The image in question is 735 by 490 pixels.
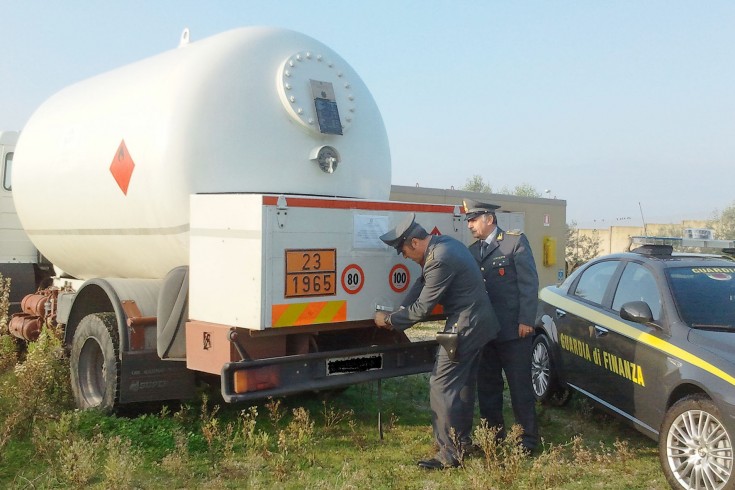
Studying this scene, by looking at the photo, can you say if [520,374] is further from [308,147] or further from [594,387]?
[308,147]

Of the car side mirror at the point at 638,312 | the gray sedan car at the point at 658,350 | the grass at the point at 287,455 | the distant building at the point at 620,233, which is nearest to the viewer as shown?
the gray sedan car at the point at 658,350

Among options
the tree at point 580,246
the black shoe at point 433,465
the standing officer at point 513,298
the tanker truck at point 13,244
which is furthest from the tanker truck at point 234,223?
the tree at point 580,246

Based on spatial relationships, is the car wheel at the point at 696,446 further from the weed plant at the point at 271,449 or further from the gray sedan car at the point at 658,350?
the weed plant at the point at 271,449

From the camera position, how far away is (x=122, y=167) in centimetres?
620

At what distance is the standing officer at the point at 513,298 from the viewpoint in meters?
5.83

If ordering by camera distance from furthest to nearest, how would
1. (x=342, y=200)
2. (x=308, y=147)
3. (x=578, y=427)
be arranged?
(x=578, y=427)
(x=308, y=147)
(x=342, y=200)

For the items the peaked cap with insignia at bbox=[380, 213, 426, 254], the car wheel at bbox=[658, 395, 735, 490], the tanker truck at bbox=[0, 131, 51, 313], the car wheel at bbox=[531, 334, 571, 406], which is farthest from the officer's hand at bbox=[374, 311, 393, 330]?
the tanker truck at bbox=[0, 131, 51, 313]

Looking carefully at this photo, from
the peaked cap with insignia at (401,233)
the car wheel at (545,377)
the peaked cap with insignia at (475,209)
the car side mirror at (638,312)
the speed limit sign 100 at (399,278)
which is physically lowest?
the car wheel at (545,377)

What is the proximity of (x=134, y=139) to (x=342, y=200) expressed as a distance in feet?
6.46

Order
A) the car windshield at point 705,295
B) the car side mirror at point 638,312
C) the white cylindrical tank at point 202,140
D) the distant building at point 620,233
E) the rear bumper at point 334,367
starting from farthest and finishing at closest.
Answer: the distant building at point 620,233
the white cylindrical tank at point 202,140
the car side mirror at point 638,312
the car windshield at point 705,295
the rear bumper at point 334,367

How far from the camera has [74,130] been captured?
23.3 feet

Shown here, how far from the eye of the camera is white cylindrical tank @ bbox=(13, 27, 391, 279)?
18.8 feet

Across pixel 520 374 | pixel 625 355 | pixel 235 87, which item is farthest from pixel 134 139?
pixel 625 355

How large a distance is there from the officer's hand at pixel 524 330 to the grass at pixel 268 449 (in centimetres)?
83
